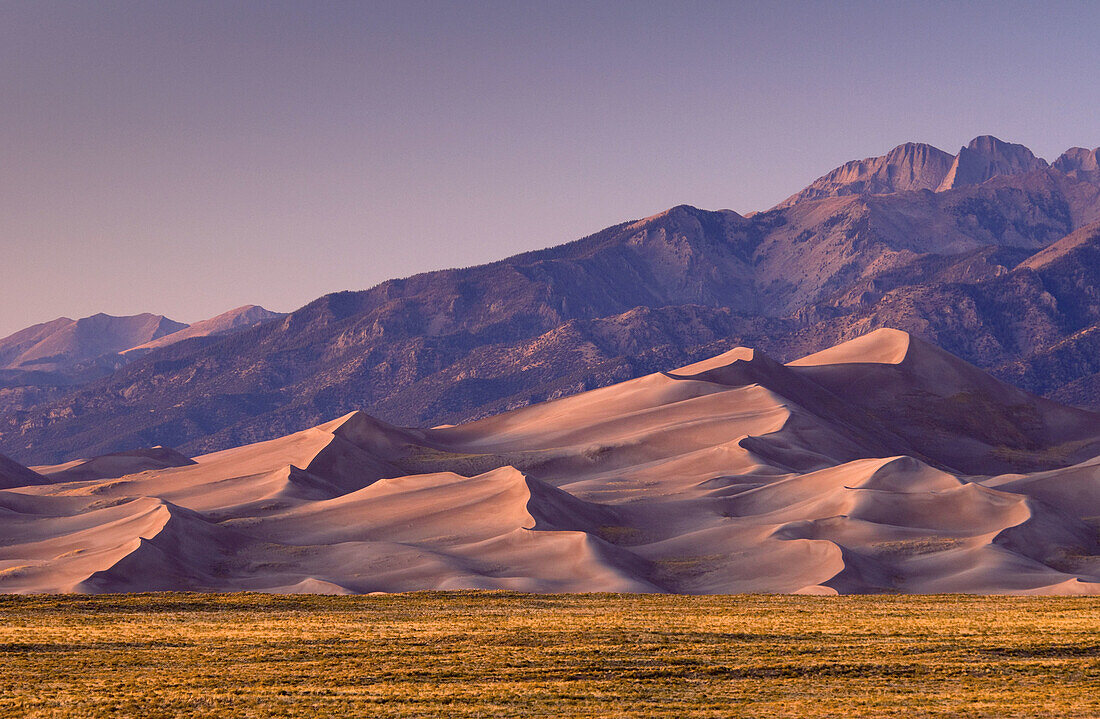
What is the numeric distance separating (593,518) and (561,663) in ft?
246

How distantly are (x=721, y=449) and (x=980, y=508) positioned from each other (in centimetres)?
4392

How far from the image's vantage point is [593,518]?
349ft

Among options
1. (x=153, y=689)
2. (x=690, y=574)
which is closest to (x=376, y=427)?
(x=690, y=574)

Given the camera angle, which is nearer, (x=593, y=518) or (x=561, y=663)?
(x=561, y=663)

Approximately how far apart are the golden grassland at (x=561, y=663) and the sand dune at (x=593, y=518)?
32176 mm

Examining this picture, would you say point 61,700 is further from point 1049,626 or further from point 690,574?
point 690,574

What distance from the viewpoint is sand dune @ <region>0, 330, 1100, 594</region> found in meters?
80.7

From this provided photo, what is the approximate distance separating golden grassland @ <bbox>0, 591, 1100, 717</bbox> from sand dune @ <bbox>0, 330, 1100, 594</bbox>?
32176mm

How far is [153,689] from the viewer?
28750 millimetres

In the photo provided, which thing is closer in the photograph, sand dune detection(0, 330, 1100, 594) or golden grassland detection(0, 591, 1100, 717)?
golden grassland detection(0, 591, 1100, 717)

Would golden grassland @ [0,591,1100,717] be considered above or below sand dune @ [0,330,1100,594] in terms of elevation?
above

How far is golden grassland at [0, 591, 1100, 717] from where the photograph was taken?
26.9m

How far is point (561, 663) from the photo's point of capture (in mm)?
31766

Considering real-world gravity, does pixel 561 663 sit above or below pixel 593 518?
above
